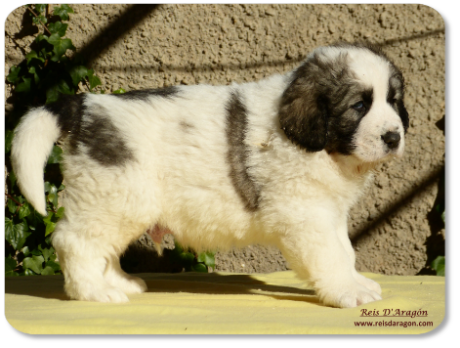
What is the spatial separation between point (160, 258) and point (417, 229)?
8.26ft

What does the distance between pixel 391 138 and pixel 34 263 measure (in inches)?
147

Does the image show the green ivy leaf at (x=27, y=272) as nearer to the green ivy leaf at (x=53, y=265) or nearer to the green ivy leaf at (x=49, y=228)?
the green ivy leaf at (x=53, y=265)

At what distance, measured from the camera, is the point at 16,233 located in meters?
5.32

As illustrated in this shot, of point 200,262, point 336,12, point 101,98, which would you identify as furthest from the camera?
point 200,262

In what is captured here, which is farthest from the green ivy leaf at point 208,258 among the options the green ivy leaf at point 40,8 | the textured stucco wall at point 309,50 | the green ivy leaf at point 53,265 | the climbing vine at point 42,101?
the green ivy leaf at point 40,8

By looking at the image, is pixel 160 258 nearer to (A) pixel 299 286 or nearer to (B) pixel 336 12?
(A) pixel 299 286

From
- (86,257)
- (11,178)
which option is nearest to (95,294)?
(86,257)

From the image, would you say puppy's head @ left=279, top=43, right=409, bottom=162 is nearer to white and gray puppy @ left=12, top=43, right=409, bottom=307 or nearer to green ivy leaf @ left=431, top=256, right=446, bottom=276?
white and gray puppy @ left=12, top=43, right=409, bottom=307

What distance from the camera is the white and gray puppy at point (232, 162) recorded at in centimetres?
347

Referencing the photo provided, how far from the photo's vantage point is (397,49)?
16.8 ft

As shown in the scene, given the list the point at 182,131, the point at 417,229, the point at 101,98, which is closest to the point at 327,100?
the point at 182,131

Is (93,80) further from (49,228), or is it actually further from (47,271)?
(47,271)

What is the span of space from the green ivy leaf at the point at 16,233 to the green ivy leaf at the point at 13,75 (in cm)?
135

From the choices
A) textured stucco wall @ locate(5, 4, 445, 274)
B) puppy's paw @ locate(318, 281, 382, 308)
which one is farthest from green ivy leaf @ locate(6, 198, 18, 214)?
puppy's paw @ locate(318, 281, 382, 308)
